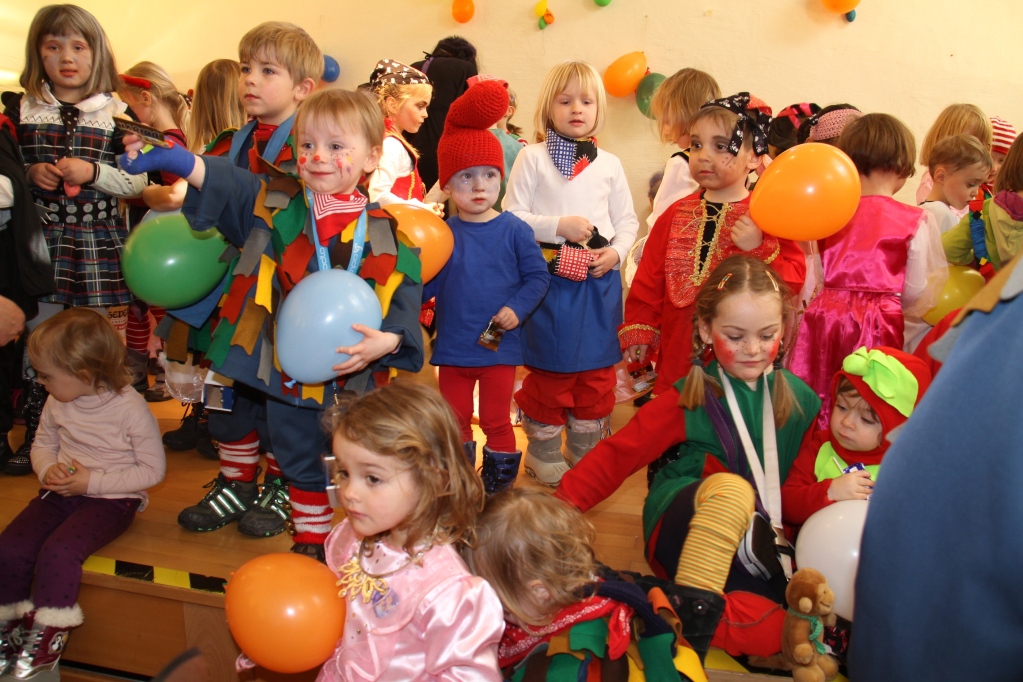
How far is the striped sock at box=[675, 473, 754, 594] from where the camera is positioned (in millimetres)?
1448

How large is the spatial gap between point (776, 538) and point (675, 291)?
801 mm

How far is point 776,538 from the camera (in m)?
1.61

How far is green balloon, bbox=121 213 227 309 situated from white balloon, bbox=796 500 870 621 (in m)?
1.48

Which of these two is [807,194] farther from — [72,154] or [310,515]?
[72,154]

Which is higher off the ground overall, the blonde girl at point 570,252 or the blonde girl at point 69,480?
the blonde girl at point 570,252

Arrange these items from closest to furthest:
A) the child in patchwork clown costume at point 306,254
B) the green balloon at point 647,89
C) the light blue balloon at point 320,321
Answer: the light blue balloon at point 320,321
the child in patchwork clown costume at point 306,254
the green balloon at point 647,89

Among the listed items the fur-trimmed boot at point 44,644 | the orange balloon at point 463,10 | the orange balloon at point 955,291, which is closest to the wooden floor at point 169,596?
the fur-trimmed boot at point 44,644

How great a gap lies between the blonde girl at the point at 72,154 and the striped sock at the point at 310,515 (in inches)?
43.2

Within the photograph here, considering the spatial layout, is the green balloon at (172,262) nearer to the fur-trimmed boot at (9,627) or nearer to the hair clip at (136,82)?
the fur-trimmed boot at (9,627)

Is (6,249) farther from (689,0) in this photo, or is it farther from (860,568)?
(689,0)

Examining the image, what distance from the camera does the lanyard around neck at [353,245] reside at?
5.47 feet

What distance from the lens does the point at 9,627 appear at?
5.68 feet

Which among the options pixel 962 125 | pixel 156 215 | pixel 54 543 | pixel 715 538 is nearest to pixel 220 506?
pixel 54 543

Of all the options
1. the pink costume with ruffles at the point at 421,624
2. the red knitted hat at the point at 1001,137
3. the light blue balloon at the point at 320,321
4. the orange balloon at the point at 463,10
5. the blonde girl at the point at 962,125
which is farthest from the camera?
the orange balloon at the point at 463,10
